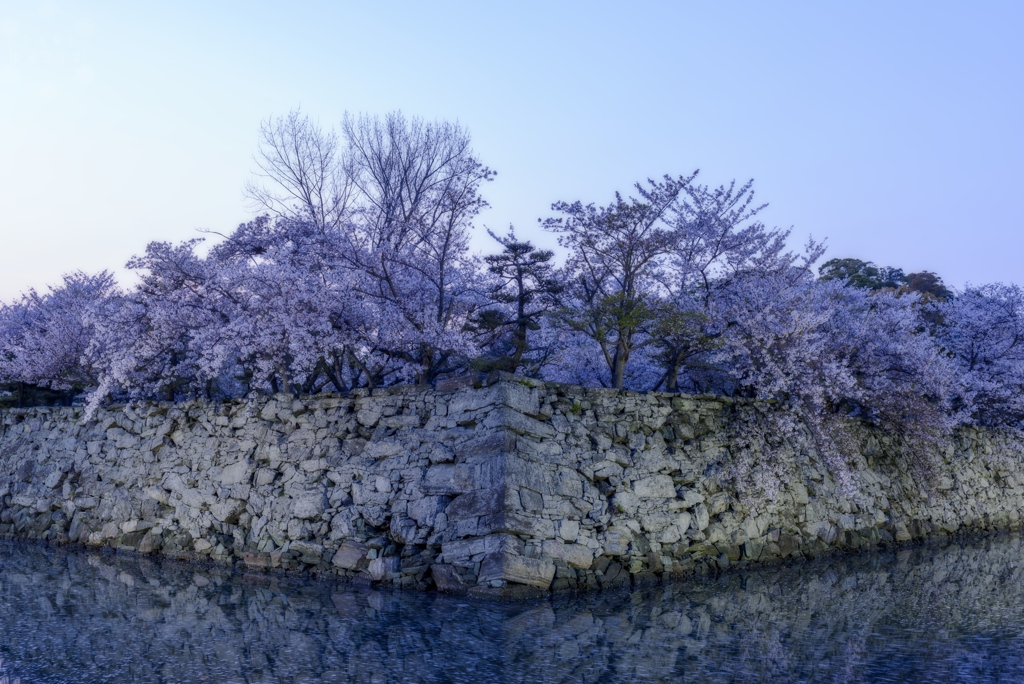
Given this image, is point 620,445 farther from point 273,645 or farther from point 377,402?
point 273,645

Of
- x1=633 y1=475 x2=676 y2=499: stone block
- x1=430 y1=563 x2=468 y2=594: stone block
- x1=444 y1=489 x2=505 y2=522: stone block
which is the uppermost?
x1=633 y1=475 x2=676 y2=499: stone block

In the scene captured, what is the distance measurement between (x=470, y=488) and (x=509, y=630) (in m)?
2.24

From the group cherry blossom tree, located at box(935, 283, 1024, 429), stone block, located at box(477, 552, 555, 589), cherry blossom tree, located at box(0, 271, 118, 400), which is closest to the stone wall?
stone block, located at box(477, 552, 555, 589)

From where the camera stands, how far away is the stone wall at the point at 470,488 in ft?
28.4

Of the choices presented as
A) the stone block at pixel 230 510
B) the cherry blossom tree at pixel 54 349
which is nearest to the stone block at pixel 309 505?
the stone block at pixel 230 510

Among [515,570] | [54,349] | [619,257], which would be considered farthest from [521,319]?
[54,349]

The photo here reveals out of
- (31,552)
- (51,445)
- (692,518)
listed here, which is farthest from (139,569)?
(692,518)

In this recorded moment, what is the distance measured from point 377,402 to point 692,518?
398cm

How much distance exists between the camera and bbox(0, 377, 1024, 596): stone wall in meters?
8.66

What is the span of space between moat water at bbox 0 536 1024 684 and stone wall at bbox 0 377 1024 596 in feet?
1.68

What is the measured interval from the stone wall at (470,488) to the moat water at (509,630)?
51 cm

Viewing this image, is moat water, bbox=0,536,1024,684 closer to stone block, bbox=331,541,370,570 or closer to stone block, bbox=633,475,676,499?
stone block, bbox=331,541,370,570

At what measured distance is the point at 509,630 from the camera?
6.60 meters

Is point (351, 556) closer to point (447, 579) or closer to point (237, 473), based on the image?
point (447, 579)
